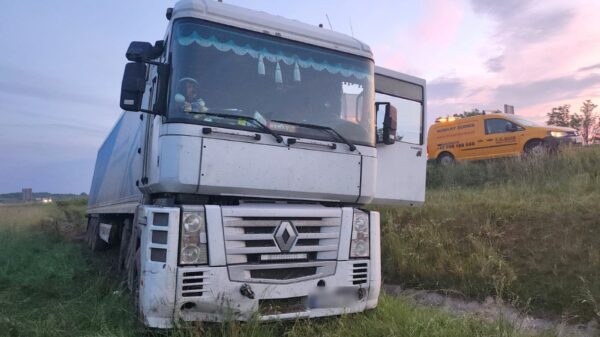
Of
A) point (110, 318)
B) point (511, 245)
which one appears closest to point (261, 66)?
point (110, 318)

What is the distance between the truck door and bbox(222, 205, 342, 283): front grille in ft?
4.19

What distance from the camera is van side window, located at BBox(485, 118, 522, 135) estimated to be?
49.0 feet

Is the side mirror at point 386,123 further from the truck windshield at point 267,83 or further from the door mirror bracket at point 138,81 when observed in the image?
the door mirror bracket at point 138,81

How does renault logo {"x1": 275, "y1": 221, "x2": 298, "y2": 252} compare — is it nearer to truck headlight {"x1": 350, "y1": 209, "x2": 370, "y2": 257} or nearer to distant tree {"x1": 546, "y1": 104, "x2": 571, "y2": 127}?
truck headlight {"x1": 350, "y1": 209, "x2": 370, "y2": 257}

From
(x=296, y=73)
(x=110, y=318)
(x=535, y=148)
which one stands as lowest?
(x=110, y=318)

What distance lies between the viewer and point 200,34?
444cm

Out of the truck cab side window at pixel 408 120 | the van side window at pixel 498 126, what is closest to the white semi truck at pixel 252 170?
the truck cab side window at pixel 408 120

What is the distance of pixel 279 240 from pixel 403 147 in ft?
8.24

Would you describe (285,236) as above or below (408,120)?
below

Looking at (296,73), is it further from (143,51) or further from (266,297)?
(266,297)

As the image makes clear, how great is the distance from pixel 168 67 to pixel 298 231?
1957 mm

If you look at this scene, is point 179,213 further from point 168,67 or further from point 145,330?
point 168,67

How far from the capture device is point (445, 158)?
56.2 ft

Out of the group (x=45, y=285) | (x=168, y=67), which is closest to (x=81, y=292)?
(x=45, y=285)
